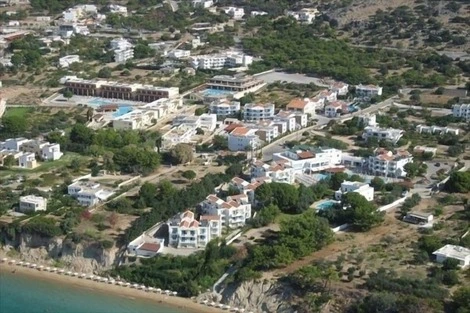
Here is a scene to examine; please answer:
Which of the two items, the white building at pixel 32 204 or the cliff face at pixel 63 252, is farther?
the white building at pixel 32 204

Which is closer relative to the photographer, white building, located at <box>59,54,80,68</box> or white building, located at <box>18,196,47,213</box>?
white building, located at <box>18,196,47,213</box>

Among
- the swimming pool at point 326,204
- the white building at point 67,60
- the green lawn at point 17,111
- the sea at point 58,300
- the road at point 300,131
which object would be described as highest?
the swimming pool at point 326,204

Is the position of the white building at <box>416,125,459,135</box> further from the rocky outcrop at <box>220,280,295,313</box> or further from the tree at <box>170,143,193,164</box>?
the rocky outcrop at <box>220,280,295,313</box>

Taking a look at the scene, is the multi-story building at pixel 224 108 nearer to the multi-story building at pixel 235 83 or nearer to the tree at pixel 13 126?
the multi-story building at pixel 235 83

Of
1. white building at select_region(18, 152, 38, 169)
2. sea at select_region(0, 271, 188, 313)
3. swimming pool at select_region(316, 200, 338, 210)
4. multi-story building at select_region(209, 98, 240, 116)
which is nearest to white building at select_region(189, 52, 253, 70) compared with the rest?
multi-story building at select_region(209, 98, 240, 116)

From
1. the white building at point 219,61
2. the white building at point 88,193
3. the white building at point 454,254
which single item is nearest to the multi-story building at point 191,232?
the white building at point 88,193

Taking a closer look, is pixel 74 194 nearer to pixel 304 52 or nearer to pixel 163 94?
pixel 163 94

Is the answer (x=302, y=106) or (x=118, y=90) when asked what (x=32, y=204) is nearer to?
(x=302, y=106)
